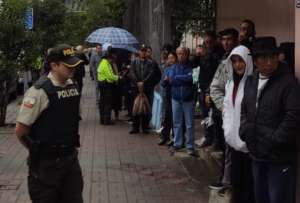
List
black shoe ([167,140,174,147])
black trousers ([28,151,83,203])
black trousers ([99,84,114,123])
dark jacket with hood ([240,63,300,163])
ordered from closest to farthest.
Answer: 1. dark jacket with hood ([240,63,300,163])
2. black trousers ([28,151,83,203])
3. black shoe ([167,140,174,147])
4. black trousers ([99,84,114,123])

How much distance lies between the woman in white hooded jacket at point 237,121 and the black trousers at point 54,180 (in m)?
1.72

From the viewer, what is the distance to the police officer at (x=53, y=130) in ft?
18.4

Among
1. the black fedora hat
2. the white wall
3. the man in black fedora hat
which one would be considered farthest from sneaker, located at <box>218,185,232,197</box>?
the white wall

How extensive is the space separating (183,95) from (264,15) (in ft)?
6.63

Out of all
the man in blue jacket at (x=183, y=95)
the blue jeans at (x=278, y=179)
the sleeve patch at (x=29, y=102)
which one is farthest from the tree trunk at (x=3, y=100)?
the blue jeans at (x=278, y=179)

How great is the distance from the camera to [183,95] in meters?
11.1

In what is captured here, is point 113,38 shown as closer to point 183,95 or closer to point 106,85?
point 106,85

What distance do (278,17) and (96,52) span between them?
8.05 meters

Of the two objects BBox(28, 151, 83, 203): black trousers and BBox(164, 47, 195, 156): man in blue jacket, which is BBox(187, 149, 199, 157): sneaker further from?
BBox(28, 151, 83, 203): black trousers

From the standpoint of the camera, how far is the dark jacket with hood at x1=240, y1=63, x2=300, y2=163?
544 centimetres

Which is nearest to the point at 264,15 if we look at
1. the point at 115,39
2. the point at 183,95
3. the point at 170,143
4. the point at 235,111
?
the point at 183,95

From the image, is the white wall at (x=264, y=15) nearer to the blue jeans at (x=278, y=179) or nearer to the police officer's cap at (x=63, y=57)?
the blue jeans at (x=278, y=179)

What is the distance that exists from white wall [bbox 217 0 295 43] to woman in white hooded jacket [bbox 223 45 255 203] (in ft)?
10.4

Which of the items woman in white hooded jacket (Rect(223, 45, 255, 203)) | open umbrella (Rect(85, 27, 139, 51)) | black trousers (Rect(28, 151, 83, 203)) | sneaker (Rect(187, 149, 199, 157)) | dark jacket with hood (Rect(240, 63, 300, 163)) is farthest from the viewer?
open umbrella (Rect(85, 27, 139, 51))
